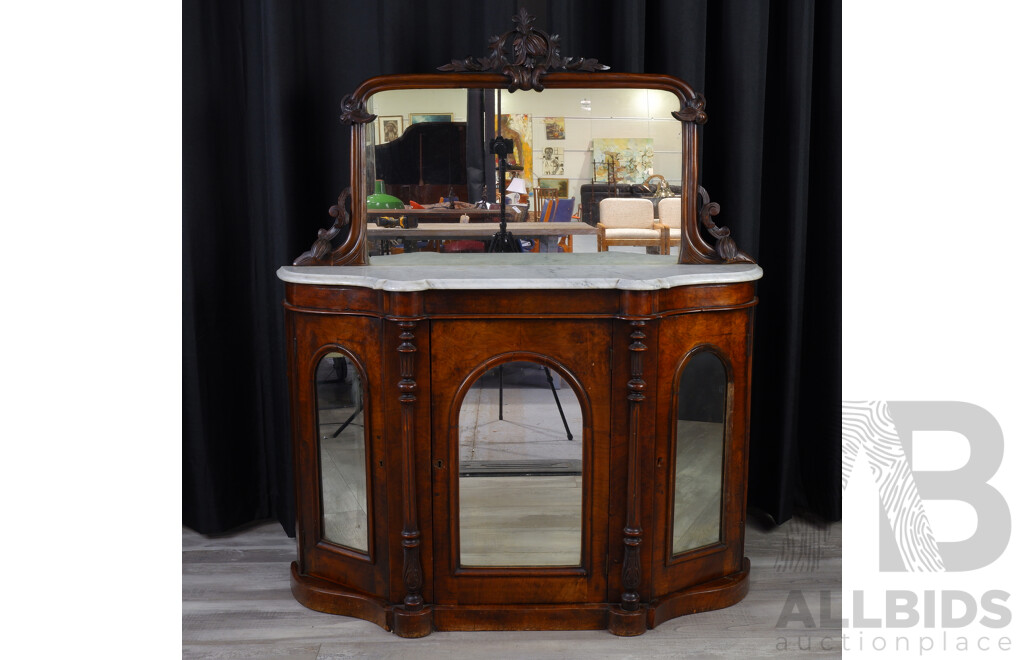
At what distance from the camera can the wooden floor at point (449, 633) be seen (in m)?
2.30

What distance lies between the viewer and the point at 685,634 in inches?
93.7

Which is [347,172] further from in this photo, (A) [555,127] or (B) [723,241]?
(B) [723,241]

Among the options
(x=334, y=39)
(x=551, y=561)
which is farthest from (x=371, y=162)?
(x=551, y=561)

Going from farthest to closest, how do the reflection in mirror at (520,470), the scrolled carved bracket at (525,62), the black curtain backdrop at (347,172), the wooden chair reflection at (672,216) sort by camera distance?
1. the black curtain backdrop at (347,172)
2. the wooden chair reflection at (672,216)
3. the scrolled carved bracket at (525,62)
4. the reflection in mirror at (520,470)

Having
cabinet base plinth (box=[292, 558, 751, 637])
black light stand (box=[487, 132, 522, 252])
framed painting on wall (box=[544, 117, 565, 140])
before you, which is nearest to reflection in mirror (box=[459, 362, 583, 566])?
cabinet base plinth (box=[292, 558, 751, 637])

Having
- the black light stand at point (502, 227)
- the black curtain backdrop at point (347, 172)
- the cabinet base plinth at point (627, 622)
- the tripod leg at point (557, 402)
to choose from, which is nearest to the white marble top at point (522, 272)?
the black light stand at point (502, 227)

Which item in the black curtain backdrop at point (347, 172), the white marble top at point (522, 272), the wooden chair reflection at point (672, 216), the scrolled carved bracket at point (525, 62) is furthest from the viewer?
the black curtain backdrop at point (347, 172)

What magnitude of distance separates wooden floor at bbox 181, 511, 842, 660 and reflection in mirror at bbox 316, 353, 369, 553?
26 cm

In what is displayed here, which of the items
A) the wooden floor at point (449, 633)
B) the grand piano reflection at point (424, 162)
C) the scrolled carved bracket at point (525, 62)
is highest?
the scrolled carved bracket at point (525, 62)

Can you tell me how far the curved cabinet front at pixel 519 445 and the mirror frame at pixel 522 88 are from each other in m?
0.19

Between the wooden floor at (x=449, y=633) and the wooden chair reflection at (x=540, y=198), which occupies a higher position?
the wooden chair reflection at (x=540, y=198)

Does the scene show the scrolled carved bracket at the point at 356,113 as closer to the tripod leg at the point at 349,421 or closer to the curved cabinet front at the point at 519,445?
the curved cabinet front at the point at 519,445

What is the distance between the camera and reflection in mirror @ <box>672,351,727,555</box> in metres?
2.42

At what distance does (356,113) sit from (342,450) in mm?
964
